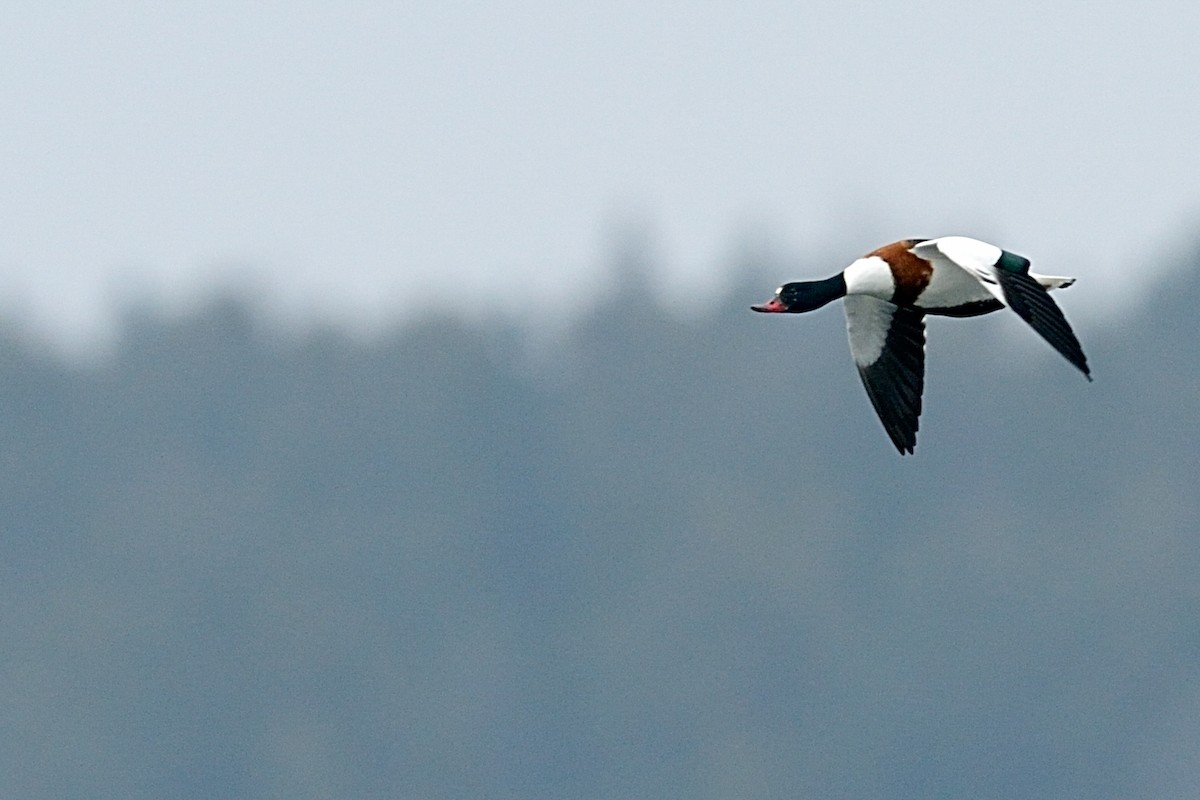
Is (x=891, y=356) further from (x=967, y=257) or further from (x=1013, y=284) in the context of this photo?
(x=1013, y=284)

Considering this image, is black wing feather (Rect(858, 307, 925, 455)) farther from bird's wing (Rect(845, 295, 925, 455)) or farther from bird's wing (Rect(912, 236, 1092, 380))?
bird's wing (Rect(912, 236, 1092, 380))

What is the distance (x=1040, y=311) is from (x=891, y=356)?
194cm

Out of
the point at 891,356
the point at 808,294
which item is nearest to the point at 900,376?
the point at 891,356

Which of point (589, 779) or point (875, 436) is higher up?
point (875, 436)

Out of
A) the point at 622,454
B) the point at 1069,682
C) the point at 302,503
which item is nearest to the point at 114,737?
the point at 302,503

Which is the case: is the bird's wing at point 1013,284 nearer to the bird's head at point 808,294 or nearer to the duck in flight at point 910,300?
the duck in flight at point 910,300

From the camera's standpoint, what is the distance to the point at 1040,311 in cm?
1075

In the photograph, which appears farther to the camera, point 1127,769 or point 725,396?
point 725,396

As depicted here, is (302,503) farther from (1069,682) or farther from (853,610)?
(1069,682)

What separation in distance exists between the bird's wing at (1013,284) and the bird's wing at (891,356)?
60 cm

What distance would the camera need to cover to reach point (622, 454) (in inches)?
3312

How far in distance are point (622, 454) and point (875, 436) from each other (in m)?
7.46

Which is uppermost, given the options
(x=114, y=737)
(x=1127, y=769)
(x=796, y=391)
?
(x=796, y=391)

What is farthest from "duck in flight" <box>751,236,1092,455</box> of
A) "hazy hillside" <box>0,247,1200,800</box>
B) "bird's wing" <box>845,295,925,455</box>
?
"hazy hillside" <box>0,247,1200,800</box>
